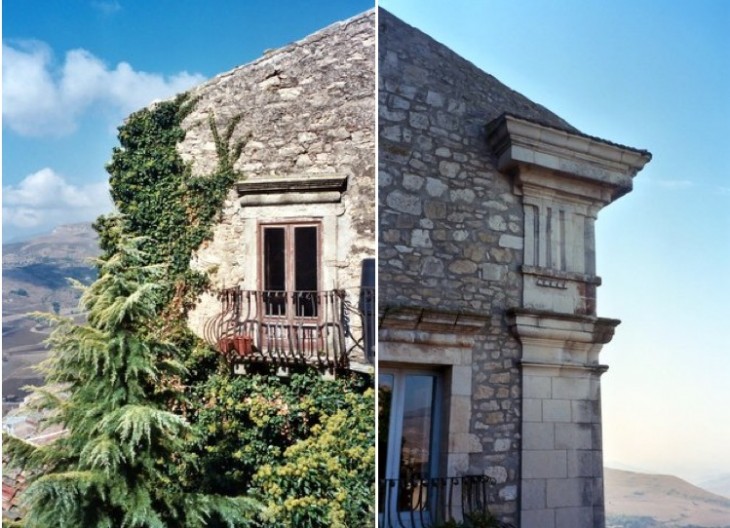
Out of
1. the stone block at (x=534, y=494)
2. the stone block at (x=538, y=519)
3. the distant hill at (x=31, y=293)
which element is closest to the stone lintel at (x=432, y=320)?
the stone block at (x=534, y=494)

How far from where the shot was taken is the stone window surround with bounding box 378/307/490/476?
106 inches

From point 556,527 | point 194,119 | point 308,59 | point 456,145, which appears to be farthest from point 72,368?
point 556,527

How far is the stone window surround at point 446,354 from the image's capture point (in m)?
2.69

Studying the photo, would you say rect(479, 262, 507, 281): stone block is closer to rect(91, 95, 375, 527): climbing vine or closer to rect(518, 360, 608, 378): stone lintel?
rect(518, 360, 608, 378): stone lintel

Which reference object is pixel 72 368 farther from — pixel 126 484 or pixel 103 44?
pixel 103 44

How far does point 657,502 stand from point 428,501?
1.02m

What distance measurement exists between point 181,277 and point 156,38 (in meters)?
0.88

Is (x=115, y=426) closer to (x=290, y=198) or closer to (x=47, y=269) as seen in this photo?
(x=47, y=269)

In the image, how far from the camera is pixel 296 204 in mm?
2799

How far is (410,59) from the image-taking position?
2.89m

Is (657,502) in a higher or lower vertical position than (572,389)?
lower

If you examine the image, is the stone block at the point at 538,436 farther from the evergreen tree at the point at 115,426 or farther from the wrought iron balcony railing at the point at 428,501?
the evergreen tree at the point at 115,426

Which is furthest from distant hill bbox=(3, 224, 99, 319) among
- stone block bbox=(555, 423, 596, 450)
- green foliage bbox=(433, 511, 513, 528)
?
stone block bbox=(555, 423, 596, 450)

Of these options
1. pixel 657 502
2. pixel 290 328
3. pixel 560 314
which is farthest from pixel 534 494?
pixel 290 328
